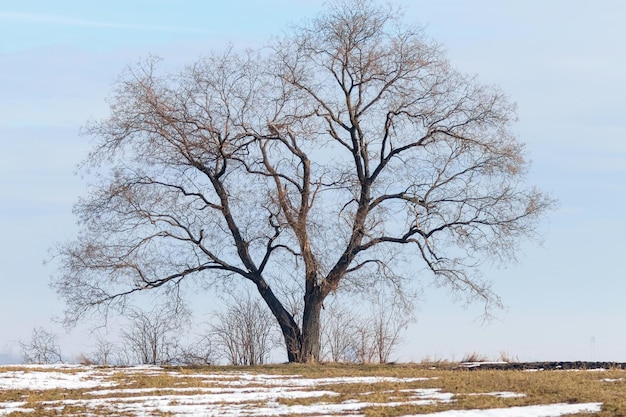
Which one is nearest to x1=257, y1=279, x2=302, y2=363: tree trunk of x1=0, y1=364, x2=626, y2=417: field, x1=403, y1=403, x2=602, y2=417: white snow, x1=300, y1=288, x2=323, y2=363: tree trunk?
x1=300, y1=288, x2=323, y2=363: tree trunk

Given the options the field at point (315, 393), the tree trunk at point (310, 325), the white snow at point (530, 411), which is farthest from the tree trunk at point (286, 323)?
the white snow at point (530, 411)

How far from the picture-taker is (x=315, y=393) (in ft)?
44.7

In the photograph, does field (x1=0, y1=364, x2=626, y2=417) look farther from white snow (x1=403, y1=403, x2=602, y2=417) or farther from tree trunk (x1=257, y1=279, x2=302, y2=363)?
tree trunk (x1=257, y1=279, x2=302, y2=363)

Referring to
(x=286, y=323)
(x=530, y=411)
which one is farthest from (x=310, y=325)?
(x=530, y=411)

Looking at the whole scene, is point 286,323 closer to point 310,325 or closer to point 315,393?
point 310,325

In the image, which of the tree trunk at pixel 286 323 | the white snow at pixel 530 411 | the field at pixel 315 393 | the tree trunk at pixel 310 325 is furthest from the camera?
the tree trunk at pixel 286 323

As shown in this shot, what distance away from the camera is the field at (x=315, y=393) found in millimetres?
11773

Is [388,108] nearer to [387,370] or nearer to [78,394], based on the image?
[387,370]

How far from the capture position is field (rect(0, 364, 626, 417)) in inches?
464

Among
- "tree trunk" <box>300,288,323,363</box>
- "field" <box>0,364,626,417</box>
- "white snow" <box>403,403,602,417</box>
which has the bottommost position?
"white snow" <box>403,403,602,417</box>

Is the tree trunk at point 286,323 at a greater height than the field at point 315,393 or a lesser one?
greater

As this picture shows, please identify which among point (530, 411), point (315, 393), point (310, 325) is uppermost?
point (310, 325)

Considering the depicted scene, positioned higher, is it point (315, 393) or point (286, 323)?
point (286, 323)

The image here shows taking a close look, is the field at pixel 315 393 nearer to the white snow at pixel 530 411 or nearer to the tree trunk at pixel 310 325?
the white snow at pixel 530 411
